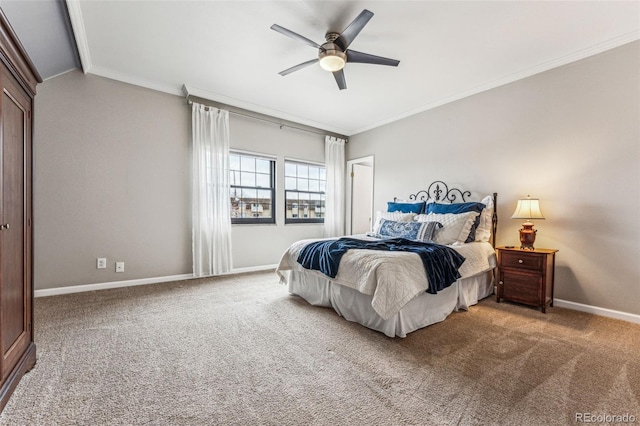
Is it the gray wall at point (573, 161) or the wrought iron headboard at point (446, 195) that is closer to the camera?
the gray wall at point (573, 161)

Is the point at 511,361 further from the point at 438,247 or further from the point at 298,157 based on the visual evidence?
the point at 298,157

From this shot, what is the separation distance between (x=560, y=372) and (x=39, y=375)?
3.26m

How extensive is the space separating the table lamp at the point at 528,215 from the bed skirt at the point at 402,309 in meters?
0.60

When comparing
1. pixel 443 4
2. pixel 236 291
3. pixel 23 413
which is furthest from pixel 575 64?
pixel 23 413

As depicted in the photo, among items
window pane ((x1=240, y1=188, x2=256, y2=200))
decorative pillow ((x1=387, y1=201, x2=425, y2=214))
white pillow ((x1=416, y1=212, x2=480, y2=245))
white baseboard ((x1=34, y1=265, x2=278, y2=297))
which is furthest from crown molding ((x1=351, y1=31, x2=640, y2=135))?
white baseboard ((x1=34, y1=265, x2=278, y2=297))

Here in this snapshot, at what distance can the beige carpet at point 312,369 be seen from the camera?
143cm

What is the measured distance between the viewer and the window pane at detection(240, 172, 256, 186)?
4676 mm

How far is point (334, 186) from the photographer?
564cm

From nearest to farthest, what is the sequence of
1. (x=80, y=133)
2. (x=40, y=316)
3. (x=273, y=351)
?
(x=273, y=351), (x=40, y=316), (x=80, y=133)

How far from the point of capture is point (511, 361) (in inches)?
75.7

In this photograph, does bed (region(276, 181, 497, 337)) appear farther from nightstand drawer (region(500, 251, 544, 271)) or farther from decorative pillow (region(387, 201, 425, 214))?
nightstand drawer (region(500, 251, 544, 271))

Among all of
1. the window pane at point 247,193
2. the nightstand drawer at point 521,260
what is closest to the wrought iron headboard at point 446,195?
the nightstand drawer at point 521,260

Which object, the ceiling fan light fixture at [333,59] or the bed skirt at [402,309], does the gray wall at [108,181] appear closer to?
the bed skirt at [402,309]

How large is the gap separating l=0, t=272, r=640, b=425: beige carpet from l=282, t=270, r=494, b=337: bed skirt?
0.10 m
